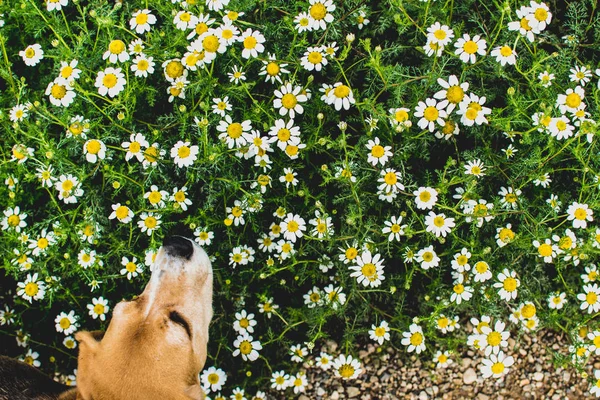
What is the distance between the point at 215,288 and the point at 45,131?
1.46 m

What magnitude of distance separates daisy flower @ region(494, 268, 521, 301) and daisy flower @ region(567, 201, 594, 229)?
47cm

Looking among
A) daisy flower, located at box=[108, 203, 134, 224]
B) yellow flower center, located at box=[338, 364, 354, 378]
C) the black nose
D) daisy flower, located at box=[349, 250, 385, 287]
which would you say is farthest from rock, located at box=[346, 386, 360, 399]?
daisy flower, located at box=[108, 203, 134, 224]

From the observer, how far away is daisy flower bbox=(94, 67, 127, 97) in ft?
10.9

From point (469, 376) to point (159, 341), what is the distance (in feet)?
7.83

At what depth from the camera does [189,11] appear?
3.46 m

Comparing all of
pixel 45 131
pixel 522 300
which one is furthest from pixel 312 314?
pixel 45 131

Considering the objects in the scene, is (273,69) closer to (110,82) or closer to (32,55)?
(110,82)

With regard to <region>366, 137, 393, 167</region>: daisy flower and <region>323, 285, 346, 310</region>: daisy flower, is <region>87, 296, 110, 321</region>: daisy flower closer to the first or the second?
<region>323, 285, 346, 310</region>: daisy flower

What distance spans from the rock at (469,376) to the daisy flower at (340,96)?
2167mm

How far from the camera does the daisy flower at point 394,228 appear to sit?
343cm

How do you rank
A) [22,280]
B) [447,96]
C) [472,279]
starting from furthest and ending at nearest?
[22,280]
[472,279]
[447,96]

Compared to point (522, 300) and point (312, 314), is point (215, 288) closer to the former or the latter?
point (312, 314)

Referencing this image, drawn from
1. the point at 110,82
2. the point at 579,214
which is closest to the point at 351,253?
the point at 579,214

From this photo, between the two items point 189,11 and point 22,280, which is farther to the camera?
point 22,280
